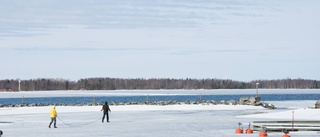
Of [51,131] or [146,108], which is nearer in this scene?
[51,131]

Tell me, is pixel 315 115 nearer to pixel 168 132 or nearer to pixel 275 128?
pixel 275 128

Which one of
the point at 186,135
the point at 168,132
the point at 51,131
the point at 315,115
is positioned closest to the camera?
the point at 186,135

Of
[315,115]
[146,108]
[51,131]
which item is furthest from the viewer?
[146,108]

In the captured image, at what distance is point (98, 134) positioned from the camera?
3191 centimetres

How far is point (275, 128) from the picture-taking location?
32.7 m

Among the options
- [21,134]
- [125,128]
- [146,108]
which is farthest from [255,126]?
[146,108]

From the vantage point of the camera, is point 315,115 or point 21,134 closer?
point 21,134

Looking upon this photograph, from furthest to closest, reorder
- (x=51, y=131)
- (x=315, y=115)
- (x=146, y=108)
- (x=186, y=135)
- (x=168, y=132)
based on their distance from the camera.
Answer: (x=146, y=108)
(x=315, y=115)
(x=51, y=131)
(x=168, y=132)
(x=186, y=135)

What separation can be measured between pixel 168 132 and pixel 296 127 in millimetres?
6846

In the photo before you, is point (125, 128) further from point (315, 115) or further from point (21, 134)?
point (315, 115)

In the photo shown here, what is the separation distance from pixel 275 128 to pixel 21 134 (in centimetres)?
1293

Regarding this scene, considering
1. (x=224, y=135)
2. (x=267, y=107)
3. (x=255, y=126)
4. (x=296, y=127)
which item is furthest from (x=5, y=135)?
(x=267, y=107)

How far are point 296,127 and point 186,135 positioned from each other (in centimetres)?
672

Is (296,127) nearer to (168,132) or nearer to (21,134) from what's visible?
(168,132)
